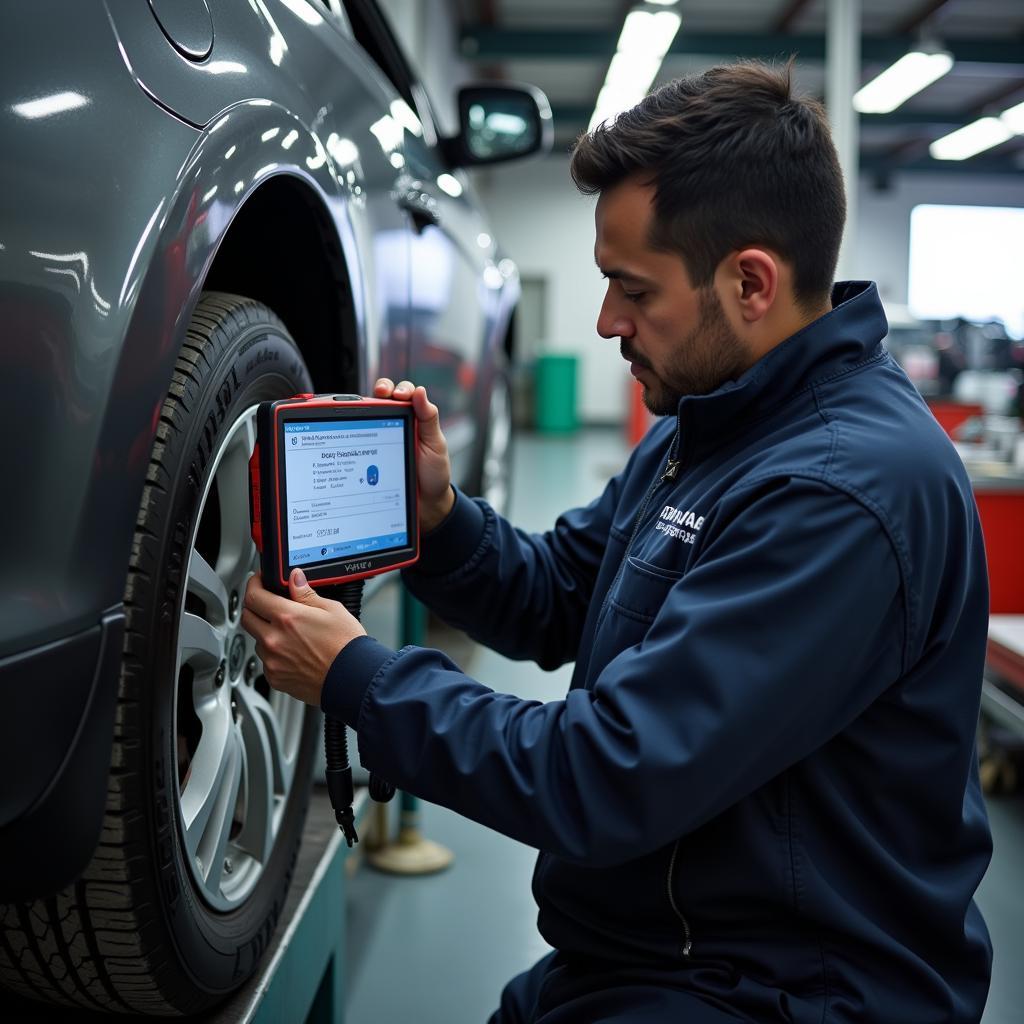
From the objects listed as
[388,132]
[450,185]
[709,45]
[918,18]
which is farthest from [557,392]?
[388,132]

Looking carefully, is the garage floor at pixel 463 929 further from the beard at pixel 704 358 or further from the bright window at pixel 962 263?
the bright window at pixel 962 263

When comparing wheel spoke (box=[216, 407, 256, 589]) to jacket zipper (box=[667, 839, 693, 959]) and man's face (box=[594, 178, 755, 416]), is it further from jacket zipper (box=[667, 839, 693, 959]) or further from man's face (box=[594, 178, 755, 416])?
jacket zipper (box=[667, 839, 693, 959])

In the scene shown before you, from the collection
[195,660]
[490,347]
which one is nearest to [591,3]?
[490,347]

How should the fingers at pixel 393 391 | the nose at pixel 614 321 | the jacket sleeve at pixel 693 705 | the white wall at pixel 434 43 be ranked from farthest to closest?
the white wall at pixel 434 43 < the fingers at pixel 393 391 < the nose at pixel 614 321 < the jacket sleeve at pixel 693 705

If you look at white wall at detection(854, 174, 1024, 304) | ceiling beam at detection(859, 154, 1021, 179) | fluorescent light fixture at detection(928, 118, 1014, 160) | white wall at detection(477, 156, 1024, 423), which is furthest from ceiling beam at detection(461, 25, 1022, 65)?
white wall at detection(854, 174, 1024, 304)

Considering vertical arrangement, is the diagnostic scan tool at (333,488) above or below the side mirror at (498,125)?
below

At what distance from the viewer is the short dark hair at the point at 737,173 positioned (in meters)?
0.98

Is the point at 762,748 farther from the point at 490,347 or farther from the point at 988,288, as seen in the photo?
the point at 988,288

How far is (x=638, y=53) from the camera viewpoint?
10.0 metres

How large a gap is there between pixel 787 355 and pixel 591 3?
10079mm

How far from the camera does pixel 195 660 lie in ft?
3.44

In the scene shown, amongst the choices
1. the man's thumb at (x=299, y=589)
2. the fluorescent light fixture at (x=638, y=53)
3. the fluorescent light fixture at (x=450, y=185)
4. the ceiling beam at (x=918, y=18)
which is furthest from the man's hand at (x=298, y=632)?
the ceiling beam at (x=918, y=18)

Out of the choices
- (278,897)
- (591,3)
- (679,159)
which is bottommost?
(278,897)

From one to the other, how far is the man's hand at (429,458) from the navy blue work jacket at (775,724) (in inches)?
10.9
